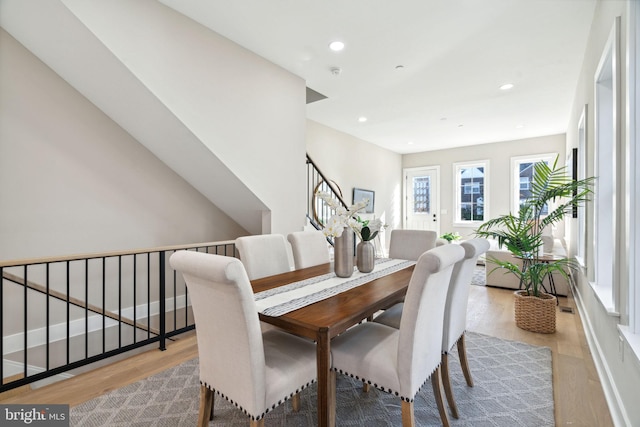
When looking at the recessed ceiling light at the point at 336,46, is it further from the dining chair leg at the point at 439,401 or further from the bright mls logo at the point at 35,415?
the bright mls logo at the point at 35,415

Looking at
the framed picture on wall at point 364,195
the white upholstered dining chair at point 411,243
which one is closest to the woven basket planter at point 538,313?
the white upholstered dining chair at point 411,243

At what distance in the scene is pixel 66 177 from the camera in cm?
288

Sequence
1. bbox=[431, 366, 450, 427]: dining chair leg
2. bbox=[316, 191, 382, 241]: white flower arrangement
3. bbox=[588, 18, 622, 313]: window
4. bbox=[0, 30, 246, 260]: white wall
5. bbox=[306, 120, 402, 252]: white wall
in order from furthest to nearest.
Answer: bbox=[306, 120, 402, 252]: white wall, bbox=[0, 30, 246, 260]: white wall, bbox=[588, 18, 622, 313]: window, bbox=[316, 191, 382, 241]: white flower arrangement, bbox=[431, 366, 450, 427]: dining chair leg

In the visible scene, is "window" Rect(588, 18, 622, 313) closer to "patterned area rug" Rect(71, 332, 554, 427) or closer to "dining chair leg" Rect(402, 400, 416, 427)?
"patterned area rug" Rect(71, 332, 554, 427)

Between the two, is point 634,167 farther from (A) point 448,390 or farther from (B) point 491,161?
(B) point 491,161

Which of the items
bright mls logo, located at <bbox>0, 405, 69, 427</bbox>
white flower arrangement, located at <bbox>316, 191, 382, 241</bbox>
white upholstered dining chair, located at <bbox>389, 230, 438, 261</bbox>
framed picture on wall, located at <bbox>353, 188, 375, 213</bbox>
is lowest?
bright mls logo, located at <bbox>0, 405, 69, 427</bbox>

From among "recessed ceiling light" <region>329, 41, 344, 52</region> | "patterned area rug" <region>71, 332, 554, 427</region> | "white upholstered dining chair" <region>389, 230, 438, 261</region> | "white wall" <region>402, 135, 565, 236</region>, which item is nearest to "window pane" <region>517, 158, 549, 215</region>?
"white wall" <region>402, 135, 565, 236</region>

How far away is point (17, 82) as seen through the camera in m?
2.59

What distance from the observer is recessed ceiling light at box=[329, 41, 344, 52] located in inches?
117

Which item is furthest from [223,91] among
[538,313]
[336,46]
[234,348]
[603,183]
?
[538,313]

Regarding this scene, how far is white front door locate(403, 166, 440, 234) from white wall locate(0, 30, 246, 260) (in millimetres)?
5985

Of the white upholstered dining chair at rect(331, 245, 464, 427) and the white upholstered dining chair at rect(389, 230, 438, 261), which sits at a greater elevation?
the white upholstered dining chair at rect(389, 230, 438, 261)

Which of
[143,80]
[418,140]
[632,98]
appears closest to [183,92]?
[143,80]

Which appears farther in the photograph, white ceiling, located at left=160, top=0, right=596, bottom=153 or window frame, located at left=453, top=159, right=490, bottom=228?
window frame, located at left=453, top=159, right=490, bottom=228
